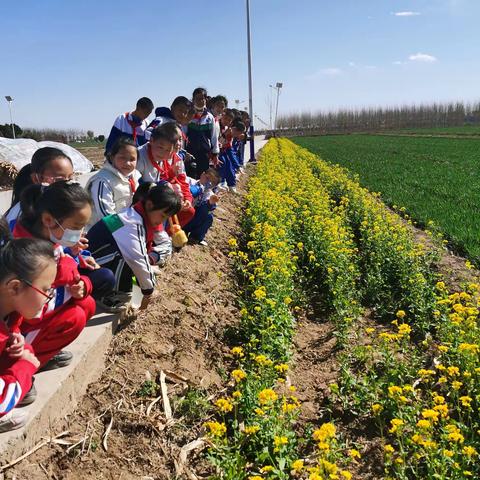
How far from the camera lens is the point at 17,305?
7.84ft

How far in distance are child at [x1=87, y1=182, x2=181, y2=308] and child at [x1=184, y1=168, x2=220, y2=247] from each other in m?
2.02

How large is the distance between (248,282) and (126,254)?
92.3 inches

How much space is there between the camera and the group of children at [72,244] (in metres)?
2.39

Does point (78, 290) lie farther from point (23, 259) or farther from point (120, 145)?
point (120, 145)

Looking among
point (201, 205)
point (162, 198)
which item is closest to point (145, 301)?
point (162, 198)

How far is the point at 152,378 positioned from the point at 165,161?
8.66 feet

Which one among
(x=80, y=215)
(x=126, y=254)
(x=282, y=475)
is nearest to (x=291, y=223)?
(x=126, y=254)

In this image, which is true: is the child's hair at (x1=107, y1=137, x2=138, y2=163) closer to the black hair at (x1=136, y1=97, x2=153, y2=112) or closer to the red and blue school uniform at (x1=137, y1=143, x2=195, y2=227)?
the red and blue school uniform at (x1=137, y1=143, x2=195, y2=227)

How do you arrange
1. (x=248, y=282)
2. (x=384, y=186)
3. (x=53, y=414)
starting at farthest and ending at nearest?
1. (x=384, y=186)
2. (x=248, y=282)
3. (x=53, y=414)

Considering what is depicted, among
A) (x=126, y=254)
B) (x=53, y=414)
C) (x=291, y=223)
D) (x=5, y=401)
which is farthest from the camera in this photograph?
(x=291, y=223)

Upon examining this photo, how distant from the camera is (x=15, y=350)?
2424 mm

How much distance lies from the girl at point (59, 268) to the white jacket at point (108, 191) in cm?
97

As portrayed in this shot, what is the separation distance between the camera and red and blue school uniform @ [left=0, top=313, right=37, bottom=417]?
2291 millimetres

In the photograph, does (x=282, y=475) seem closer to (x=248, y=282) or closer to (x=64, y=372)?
(x=64, y=372)
